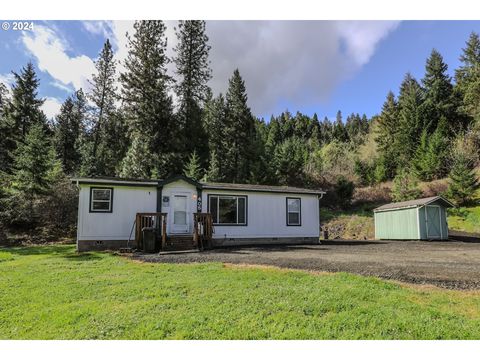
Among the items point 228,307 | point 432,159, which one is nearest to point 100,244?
point 228,307

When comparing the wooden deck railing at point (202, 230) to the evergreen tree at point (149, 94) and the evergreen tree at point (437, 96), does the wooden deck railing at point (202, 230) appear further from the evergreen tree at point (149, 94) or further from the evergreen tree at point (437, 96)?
the evergreen tree at point (437, 96)

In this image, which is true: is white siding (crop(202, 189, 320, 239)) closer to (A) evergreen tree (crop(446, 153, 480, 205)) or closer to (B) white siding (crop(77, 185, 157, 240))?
(B) white siding (crop(77, 185, 157, 240))

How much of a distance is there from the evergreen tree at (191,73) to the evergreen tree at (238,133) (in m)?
3.56

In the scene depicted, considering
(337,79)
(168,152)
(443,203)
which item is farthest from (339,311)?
(168,152)

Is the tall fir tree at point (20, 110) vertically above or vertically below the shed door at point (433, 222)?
above

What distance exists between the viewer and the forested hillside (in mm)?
23578

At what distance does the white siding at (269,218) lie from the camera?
1335 centimetres

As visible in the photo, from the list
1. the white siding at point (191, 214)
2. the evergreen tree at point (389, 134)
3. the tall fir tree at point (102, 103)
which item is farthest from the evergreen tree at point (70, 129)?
the evergreen tree at point (389, 134)

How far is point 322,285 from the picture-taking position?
210 inches

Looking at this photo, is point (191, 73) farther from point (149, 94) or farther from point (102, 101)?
point (102, 101)

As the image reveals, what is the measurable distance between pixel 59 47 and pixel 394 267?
1028 centimetres

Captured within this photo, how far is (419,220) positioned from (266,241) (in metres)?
9.05

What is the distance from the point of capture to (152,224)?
11766mm
